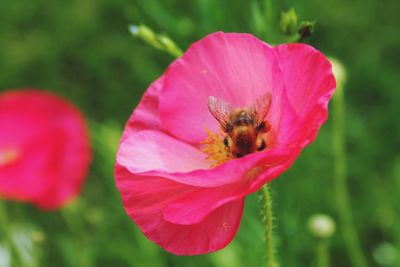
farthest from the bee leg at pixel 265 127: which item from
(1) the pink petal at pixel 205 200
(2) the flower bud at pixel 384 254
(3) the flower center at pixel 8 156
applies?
(2) the flower bud at pixel 384 254

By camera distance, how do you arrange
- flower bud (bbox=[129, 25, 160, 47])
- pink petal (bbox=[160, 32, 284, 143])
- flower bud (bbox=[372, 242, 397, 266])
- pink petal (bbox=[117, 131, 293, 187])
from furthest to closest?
flower bud (bbox=[372, 242, 397, 266])
flower bud (bbox=[129, 25, 160, 47])
pink petal (bbox=[160, 32, 284, 143])
pink petal (bbox=[117, 131, 293, 187])

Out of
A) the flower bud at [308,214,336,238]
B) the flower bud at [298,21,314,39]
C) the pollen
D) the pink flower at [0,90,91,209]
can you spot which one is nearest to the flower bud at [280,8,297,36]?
the flower bud at [298,21,314,39]

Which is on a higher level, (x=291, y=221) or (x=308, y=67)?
(x=308, y=67)

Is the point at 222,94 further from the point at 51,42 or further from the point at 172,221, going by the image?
the point at 51,42

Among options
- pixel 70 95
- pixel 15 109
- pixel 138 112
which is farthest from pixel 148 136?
pixel 70 95

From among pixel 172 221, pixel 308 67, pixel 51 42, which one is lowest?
pixel 51 42

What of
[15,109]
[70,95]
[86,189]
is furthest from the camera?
[70,95]

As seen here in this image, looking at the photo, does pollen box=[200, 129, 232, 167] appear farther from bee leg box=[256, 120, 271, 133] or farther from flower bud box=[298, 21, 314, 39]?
flower bud box=[298, 21, 314, 39]
